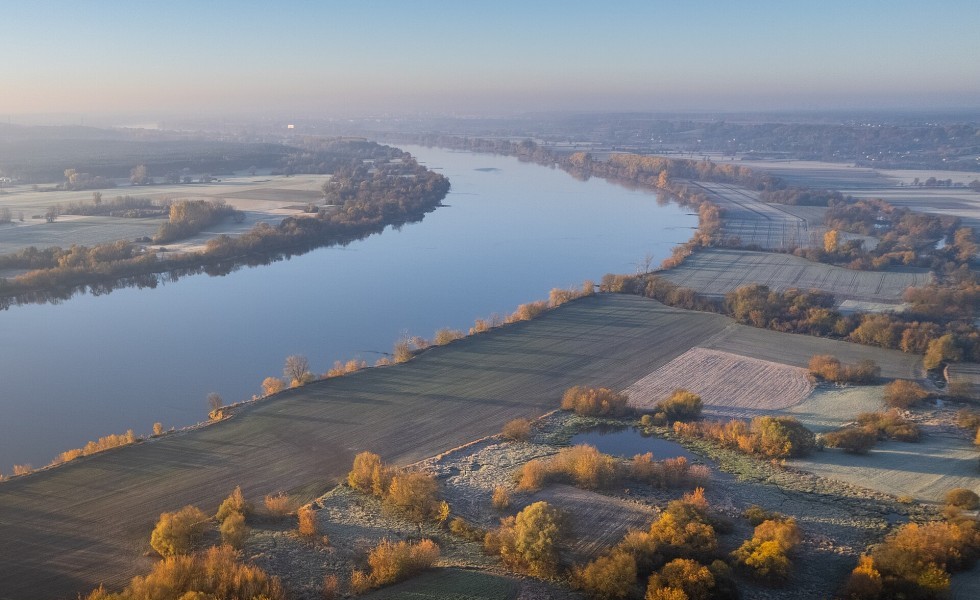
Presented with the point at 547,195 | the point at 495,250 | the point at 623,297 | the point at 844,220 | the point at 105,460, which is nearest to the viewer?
the point at 105,460

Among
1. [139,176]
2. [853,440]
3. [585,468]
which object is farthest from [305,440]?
[139,176]

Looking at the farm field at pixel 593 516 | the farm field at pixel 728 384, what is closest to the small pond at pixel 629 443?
the farm field at pixel 728 384

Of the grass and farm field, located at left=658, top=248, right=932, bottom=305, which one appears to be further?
farm field, located at left=658, top=248, right=932, bottom=305

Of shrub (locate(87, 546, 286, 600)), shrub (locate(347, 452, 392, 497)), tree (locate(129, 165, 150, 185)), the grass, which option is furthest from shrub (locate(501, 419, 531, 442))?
tree (locate(129, 165, 150, 185))

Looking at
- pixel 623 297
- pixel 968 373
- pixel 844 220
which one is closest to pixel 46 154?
pixel 623 297

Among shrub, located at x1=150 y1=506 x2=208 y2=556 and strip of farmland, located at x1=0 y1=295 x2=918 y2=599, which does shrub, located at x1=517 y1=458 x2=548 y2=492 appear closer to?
strip of farmland, located at x1=0 y1=295 x2=918 y2=599

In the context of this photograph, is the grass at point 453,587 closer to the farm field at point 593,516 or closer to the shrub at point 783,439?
the farm field at point 593,516

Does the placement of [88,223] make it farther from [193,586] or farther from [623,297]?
[193,586]
